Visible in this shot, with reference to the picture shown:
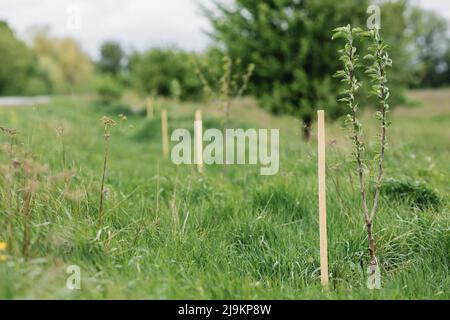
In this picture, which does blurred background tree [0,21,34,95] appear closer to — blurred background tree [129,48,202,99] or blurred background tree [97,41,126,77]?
blurred background tree [129,48,202,99]

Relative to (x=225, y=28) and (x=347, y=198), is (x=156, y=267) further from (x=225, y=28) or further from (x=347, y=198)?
(x=225, y=28)

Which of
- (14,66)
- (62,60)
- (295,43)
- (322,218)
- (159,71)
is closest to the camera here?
(322,218)

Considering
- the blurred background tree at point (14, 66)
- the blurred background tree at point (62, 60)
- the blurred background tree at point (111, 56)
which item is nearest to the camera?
the blurred background tree at point (14, 66)

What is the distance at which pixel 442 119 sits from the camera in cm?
2522

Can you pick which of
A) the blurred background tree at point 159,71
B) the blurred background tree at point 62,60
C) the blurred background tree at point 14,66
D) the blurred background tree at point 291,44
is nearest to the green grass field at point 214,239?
the blurred background tree at point 291,44

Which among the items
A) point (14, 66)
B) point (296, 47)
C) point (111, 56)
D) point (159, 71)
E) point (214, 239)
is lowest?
point (214, 239)

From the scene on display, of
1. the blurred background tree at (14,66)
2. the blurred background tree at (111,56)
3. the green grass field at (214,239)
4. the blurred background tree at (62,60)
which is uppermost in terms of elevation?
the blurred background tree at (111,56)

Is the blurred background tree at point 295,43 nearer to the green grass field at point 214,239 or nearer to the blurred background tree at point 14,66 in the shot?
the green grass field at point 214,239

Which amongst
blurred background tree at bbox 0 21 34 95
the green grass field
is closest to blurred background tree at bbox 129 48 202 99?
blurred background tree at bbox 0 21 34 95

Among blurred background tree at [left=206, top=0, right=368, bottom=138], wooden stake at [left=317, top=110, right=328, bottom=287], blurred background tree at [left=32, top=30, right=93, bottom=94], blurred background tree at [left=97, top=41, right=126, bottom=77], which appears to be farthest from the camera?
blurred background tree at [left=97, top=41, right=126, bottom=77]

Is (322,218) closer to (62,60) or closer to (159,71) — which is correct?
(159,71)

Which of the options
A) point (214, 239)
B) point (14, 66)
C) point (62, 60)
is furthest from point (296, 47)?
point (62, 60)
